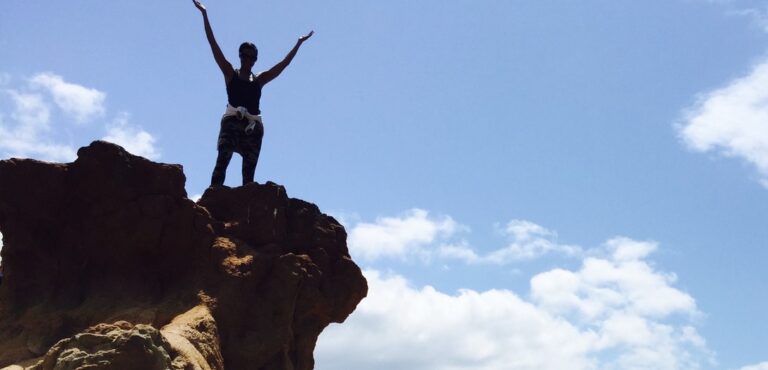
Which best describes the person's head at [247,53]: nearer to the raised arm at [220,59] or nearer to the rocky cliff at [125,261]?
the raised arm at [220,59]

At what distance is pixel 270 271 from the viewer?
1141 cm

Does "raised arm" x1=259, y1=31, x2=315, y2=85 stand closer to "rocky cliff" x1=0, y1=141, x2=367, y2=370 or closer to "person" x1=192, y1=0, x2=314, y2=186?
"person" x1=192, y1=0, x2=314, y2=186

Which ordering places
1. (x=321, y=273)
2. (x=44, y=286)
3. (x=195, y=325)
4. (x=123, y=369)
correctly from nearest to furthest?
(x=123, y=369) → (x=195, y=325) → (x=44, y=286) → (x=321, y=273)

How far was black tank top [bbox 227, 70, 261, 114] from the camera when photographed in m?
13.8

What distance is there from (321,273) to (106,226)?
2924 millimetres

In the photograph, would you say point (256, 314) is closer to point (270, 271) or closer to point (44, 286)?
point (270, 271)

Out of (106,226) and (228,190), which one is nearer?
A: (106,226)

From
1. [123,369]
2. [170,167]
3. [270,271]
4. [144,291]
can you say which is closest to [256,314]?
[270,271]

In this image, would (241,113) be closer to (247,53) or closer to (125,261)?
(247,53)

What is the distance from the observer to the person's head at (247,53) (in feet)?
45.6

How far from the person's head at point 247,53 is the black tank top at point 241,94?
0.23 metres

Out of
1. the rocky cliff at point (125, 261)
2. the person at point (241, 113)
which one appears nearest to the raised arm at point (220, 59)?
the person at point (241, 113)

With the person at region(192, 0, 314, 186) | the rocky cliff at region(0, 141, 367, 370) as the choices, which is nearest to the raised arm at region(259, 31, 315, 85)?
the person at region(192, 0, 314, 186)

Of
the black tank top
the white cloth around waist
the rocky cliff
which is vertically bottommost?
the rocky cliff
